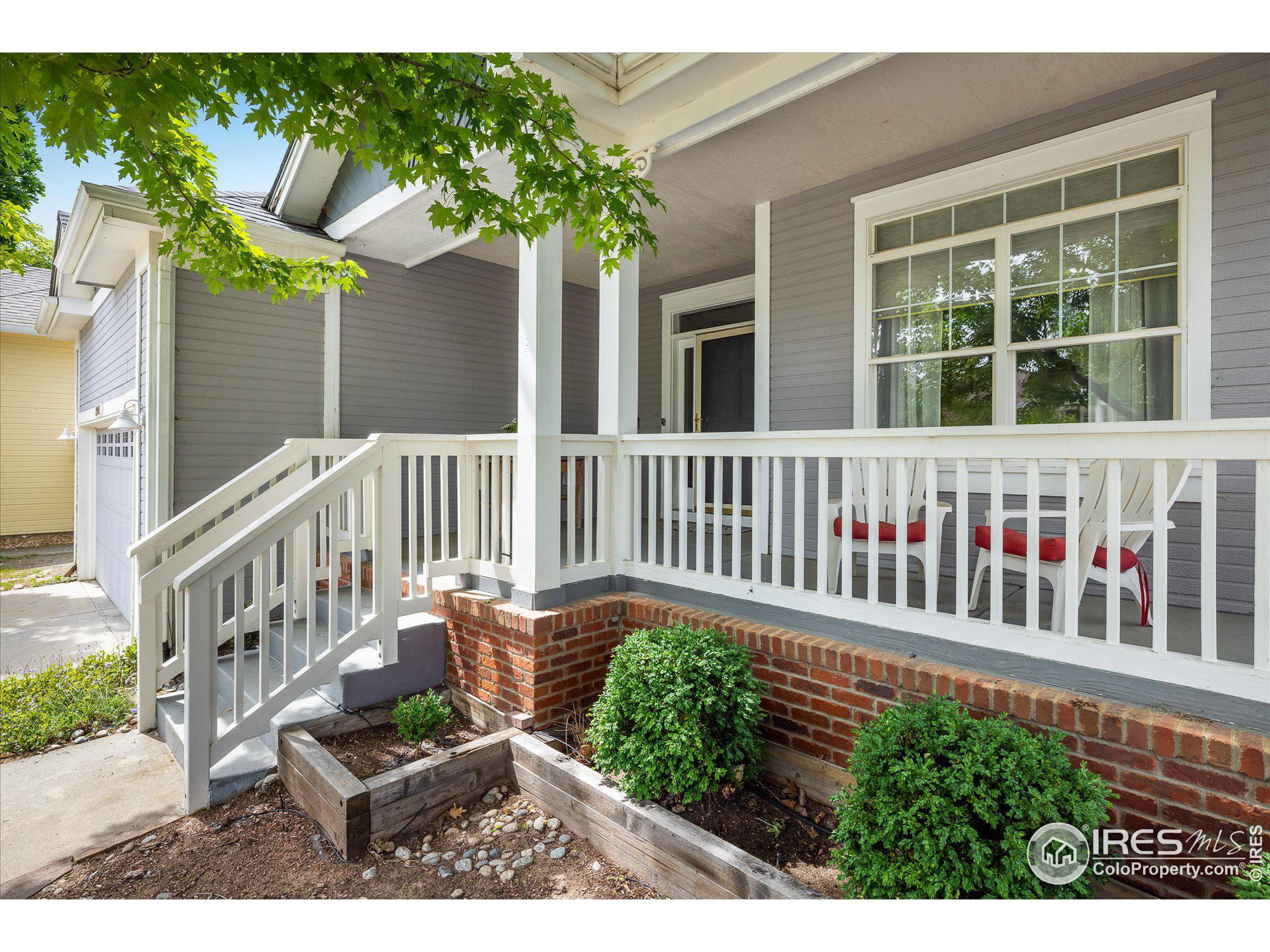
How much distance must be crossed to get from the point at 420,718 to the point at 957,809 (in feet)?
7.79

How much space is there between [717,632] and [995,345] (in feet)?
7.85

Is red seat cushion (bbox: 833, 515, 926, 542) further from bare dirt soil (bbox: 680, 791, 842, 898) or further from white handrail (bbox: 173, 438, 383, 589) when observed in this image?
white handrail (bbox: 173, 438, 383, 589)

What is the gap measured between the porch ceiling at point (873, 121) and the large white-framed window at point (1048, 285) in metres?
0.22

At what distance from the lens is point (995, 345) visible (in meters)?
3.52

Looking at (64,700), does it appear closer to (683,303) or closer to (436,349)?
(436,349)

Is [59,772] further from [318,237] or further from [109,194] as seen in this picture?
[318,237]

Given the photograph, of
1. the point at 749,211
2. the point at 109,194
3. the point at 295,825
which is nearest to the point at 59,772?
the point at 295,825

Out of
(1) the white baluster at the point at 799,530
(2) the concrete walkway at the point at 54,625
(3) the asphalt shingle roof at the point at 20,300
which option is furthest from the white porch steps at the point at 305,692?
(3) the asphalt shingle roof at the point at 20,300

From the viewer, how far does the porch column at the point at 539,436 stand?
306 centimetres

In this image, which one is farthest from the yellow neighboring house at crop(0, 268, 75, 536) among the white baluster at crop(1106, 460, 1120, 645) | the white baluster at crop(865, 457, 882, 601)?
the white baluster at crop(1106, 460, 1120, 645)

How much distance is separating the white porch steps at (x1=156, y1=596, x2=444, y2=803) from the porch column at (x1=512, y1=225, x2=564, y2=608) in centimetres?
69

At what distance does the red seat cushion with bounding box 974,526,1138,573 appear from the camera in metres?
2.36
